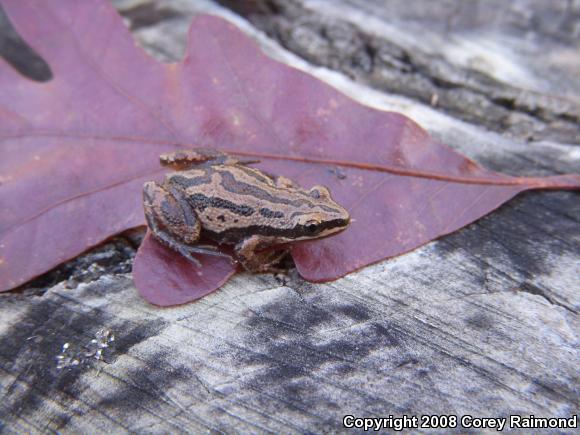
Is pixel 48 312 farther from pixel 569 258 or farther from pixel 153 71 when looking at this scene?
pixel 569 258

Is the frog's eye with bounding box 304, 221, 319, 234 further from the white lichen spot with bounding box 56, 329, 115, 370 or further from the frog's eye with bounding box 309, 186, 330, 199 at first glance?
the white lichen spot with bounding box 56, 329, 115, 370

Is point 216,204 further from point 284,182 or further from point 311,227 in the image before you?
point 311,227

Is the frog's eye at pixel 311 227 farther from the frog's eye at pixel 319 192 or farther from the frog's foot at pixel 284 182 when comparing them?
the frog's foot at pixel 284 182

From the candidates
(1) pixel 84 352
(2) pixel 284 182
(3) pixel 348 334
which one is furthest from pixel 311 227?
(1) pixel 84 352

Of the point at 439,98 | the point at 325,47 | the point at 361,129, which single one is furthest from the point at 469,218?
the point at 325,47

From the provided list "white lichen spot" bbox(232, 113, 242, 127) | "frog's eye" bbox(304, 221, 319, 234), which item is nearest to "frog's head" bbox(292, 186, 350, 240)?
"frog's eye" bbox(304, 221, 319, 234)
